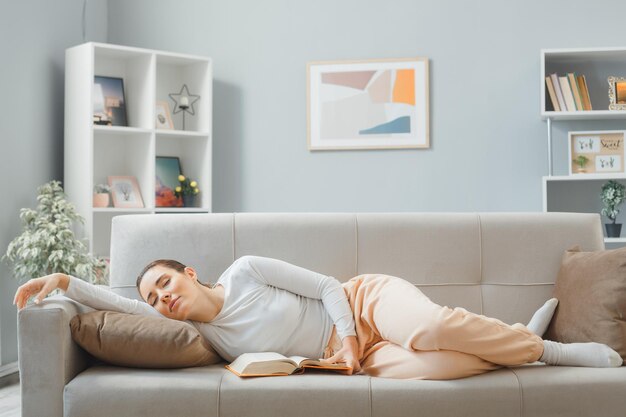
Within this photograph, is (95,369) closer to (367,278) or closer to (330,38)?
(367,278)

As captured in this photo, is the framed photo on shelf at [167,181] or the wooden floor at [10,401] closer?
the wooden floor at [10,401]

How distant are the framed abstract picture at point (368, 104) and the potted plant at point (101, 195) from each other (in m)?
1.17

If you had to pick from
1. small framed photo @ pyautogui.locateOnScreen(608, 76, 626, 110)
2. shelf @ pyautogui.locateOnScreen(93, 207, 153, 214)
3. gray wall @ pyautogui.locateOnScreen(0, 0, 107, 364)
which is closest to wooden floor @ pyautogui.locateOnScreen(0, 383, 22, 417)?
gray wall @ pyautogui.locateOnScreen(0, 0, 107, 364)

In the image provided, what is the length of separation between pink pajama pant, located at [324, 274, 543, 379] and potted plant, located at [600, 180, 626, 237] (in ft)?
6.77

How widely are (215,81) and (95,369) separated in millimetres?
2752

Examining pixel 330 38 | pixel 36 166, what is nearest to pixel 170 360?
pixel 36 166

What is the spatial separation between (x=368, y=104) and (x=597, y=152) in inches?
50.4

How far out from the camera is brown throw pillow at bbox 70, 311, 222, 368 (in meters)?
2.11

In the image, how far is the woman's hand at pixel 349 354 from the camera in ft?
7.23

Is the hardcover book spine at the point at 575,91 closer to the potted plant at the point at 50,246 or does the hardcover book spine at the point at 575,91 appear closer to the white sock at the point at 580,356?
the white sock at the point at 580,356

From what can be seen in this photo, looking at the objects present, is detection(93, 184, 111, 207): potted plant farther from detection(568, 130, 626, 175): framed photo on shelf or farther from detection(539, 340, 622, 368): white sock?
detection(539, 340, 622, 368): white sock

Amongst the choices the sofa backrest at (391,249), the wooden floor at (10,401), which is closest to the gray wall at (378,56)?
the wooden floor at (10,401)

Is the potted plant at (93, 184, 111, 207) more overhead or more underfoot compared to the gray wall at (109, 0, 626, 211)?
more underfoot

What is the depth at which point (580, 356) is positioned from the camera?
2.19 m
